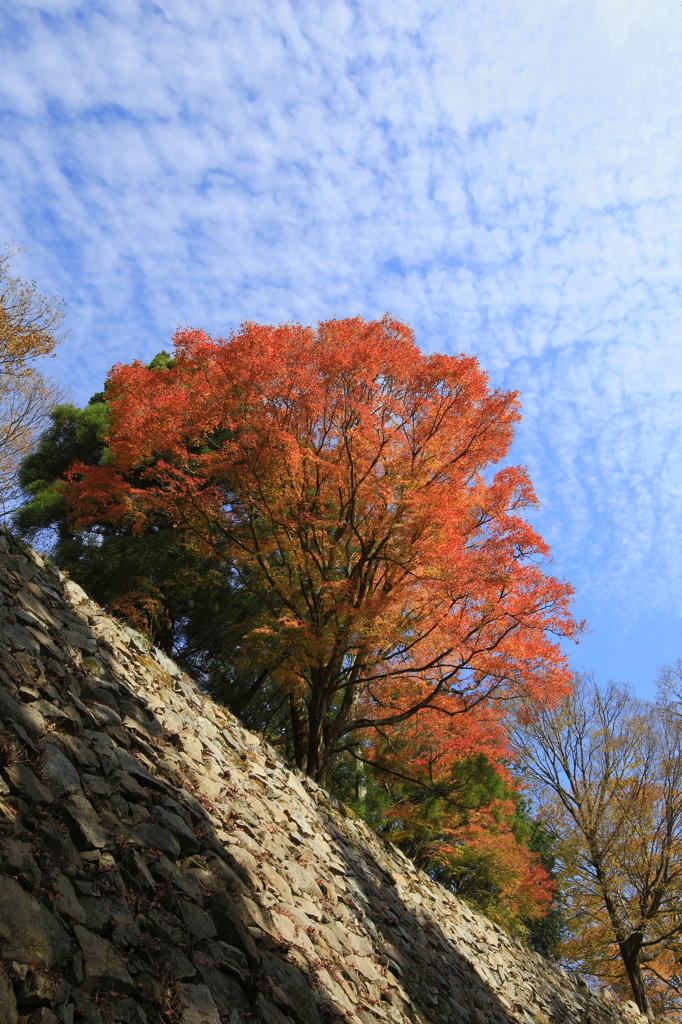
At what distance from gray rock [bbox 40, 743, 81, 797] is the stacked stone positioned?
11 millimetres

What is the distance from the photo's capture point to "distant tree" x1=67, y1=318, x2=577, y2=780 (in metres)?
10.6

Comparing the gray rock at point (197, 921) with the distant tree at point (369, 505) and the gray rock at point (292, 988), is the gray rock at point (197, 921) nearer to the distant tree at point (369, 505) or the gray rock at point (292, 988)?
the gray rock at point (292, 988)

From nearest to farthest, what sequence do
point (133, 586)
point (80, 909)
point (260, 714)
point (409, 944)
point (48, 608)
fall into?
1. point (80, 909)
2. point (48, 608)
3. point (409, 944)
4. point (133, 586)
5. point (260, 714)

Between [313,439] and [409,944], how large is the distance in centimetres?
738

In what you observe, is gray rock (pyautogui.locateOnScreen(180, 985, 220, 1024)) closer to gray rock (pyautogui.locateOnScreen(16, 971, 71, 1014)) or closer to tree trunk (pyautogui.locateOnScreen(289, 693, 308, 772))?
gray rock (pyautogui.locateOnScreen(16, 971, 71, 1014))

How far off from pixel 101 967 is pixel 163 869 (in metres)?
1.07

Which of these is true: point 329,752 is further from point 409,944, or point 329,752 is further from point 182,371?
point 182,371

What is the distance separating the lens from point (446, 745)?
54.0ft

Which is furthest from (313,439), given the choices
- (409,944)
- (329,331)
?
(409,944)

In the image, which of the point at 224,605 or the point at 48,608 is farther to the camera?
the point at 224,605

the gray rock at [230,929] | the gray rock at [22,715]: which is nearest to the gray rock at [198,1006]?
the gray rock at [230,929]

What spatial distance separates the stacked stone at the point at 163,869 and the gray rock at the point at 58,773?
0.01 metres

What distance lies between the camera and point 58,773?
4.57 metres

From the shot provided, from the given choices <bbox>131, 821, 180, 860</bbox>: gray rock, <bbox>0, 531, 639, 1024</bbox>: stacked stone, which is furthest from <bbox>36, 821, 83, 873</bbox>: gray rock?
<bbox>131, 821, 180, 860</bbox>: gray rock
